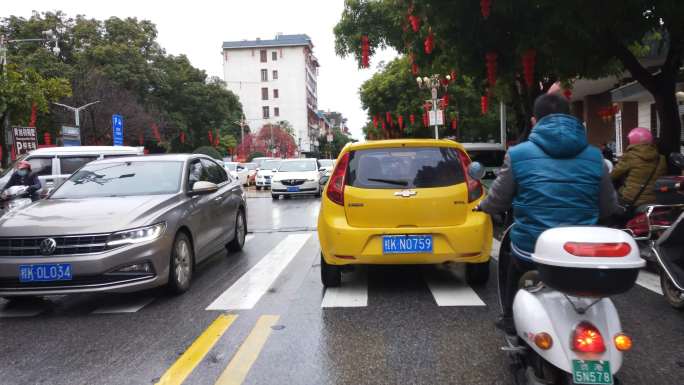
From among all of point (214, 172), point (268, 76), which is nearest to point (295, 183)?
point (214, 172)

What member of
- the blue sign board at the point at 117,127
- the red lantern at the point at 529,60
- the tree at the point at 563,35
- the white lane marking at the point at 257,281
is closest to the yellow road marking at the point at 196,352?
the white lane marking at the point at 257,281

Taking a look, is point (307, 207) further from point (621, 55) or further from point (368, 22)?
point (621, 55)

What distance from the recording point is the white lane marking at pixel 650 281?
586cm

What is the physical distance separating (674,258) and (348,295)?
9.53 feet

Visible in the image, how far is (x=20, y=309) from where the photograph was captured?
5.78 metres

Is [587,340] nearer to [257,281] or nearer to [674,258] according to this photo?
[674,258]

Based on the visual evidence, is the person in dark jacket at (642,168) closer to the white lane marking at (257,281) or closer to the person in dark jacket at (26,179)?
the white lane marking at (257,281)

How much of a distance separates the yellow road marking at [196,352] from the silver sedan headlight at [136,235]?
1100 mm

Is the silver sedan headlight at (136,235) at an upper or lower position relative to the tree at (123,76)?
lower

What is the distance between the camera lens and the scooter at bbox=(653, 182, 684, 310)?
15.6 ft

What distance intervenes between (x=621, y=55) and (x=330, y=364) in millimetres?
8864

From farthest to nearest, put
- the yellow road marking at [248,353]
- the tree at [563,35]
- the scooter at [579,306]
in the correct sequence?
the tree at [563,35] < the yellow road marking at [248,353] < the scooter at [579,306]

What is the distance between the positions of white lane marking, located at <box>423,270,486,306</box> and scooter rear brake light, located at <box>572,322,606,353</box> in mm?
2639

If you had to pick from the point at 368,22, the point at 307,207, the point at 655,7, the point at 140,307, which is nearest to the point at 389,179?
the point at 140,307
